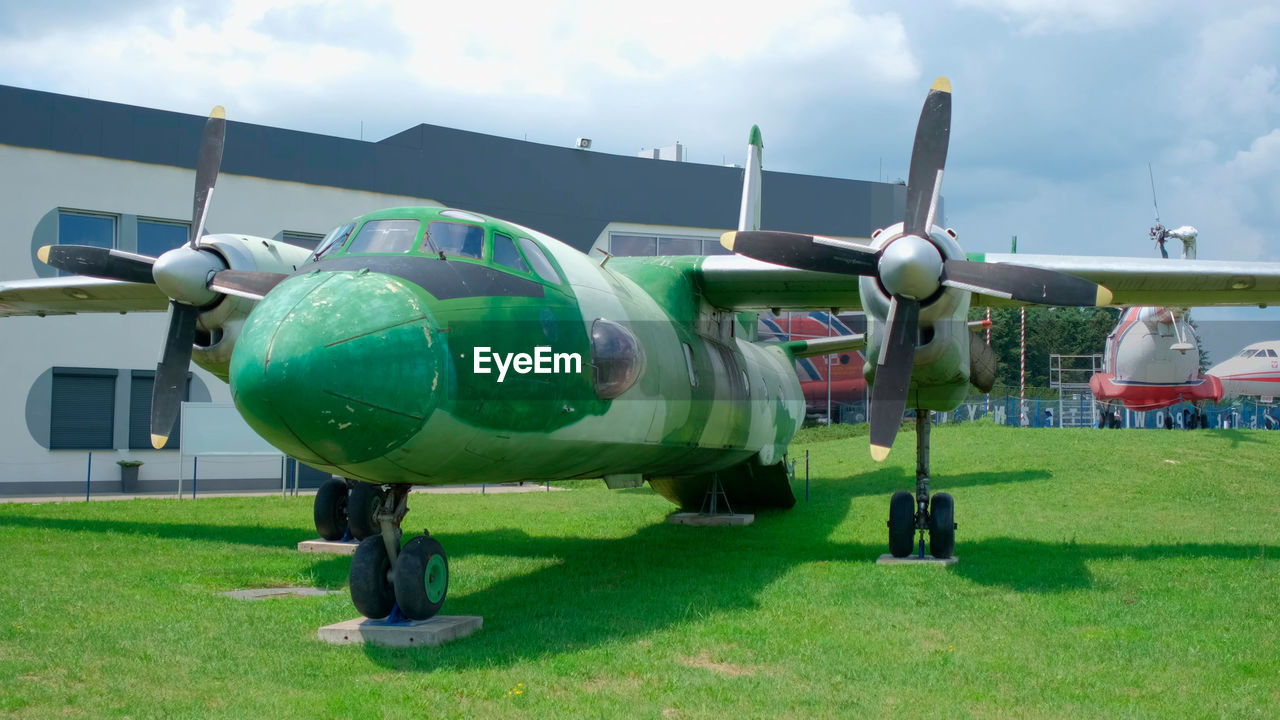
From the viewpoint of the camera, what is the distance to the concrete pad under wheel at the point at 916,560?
37.2ft

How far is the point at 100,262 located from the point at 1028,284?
1179 centimetres

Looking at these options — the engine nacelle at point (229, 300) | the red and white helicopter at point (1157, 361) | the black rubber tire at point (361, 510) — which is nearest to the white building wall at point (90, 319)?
the engine nacelle at point (229, 300)

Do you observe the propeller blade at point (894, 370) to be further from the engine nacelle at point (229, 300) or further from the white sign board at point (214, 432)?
the white sign board at point (214, 432)

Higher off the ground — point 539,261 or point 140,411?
point 539,261

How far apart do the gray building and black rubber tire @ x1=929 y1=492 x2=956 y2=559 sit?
20295 millimetres

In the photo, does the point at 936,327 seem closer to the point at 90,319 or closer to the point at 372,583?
the point at 372,583

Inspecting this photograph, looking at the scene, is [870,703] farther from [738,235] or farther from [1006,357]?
[1006,357]

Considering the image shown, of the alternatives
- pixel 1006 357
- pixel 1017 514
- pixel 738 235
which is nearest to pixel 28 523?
pixel 738 235

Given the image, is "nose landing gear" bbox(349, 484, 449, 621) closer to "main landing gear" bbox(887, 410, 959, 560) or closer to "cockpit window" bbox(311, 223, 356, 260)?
"cockpit window" bbox(311, 223, 356, 260)

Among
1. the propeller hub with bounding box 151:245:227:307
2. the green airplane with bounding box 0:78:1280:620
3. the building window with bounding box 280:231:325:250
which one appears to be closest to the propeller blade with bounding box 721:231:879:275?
the green airplane with bounding box 0:78:1280:620

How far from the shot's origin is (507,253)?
28.3 ft

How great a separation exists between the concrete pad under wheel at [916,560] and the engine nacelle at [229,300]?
830 centimetres

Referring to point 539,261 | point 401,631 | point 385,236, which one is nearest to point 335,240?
point 385,236

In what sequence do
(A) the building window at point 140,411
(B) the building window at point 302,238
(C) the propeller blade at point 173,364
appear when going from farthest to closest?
(B) the building window at point 302,238, (A) the building window at point 140,411, (C) the propeller blade at point 173,364
